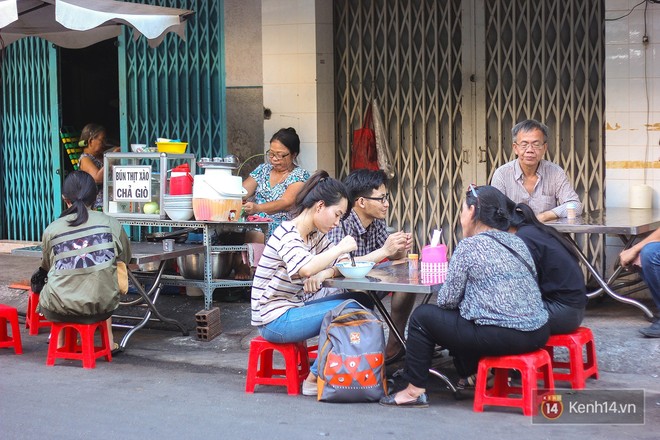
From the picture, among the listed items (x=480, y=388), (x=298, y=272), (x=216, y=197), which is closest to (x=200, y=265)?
(x=216, y=197)

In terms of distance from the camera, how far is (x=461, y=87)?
8.76m

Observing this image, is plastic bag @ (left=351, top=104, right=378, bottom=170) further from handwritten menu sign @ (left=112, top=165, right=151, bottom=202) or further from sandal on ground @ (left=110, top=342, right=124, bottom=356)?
sandal on ground @ (left=110, top=342, right=124, bottom=356)

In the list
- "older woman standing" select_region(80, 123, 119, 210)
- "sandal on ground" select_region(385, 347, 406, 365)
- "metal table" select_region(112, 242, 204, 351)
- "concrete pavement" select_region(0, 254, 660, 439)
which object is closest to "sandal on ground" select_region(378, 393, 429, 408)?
"concrete pavement" select_region(0, 254, 660, 439)

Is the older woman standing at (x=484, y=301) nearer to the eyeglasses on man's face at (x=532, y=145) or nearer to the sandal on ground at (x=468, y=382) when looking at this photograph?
the sandal on ground at (x=468, y=382)

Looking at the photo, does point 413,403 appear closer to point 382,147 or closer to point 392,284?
point 392,284

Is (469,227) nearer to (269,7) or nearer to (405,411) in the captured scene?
(405,411)

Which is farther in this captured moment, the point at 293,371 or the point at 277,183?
the point at 277,183

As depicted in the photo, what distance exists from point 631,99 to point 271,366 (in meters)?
3.90

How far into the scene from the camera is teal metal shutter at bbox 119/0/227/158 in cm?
937

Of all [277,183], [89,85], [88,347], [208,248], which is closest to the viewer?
[88,347]

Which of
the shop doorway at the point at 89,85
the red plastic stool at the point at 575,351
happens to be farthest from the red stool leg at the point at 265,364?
the shop doorway at the point at 89,85

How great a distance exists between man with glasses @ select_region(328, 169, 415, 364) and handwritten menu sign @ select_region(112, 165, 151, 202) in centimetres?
220

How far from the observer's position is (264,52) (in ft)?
29.7

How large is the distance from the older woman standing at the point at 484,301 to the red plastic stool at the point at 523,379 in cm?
5
